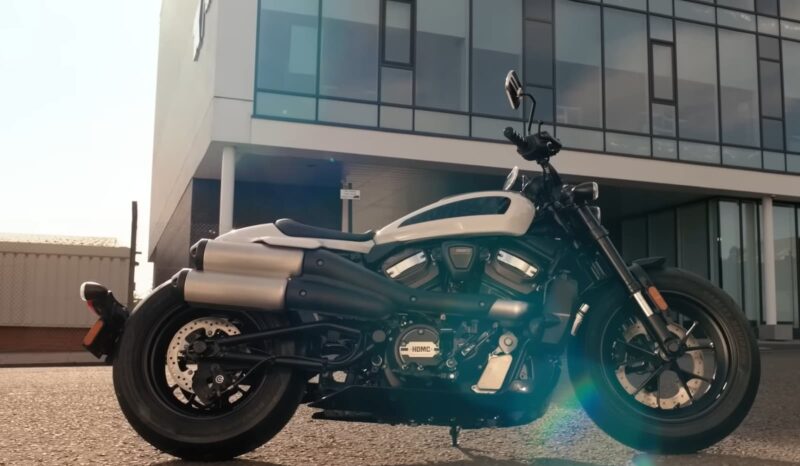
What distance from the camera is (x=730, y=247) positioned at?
66.0 feet

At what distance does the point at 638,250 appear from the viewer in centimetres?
2302

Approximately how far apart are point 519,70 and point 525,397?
1525 centimetres

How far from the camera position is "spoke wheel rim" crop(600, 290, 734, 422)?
3.09 meters

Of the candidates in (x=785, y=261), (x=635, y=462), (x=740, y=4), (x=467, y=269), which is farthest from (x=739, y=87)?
(x=467, y=269)

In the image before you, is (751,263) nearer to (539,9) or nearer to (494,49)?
(539,9)

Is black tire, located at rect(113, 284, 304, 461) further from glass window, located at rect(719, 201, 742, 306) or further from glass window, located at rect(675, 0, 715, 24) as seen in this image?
glass window, located at rect(719, 201, 742, 306)

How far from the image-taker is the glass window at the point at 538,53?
17.1 m

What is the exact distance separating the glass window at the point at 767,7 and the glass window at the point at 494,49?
807cm

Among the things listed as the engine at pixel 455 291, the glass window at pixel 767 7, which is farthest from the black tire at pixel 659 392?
the glass window at pixel 767 7

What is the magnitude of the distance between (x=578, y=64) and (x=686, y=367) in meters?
15.7

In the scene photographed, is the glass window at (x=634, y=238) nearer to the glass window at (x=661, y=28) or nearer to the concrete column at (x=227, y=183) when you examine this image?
the glass window at (x=661, y=28)

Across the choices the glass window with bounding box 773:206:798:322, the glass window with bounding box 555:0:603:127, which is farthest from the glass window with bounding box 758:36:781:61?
the glass window with bounding box 555:0:603:127

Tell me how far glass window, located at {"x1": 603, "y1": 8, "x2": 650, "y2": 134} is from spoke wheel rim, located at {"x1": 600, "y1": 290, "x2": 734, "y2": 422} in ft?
51.1

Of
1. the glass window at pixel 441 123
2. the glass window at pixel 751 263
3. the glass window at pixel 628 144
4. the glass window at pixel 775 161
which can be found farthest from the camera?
the glass window at pixel 751 263
